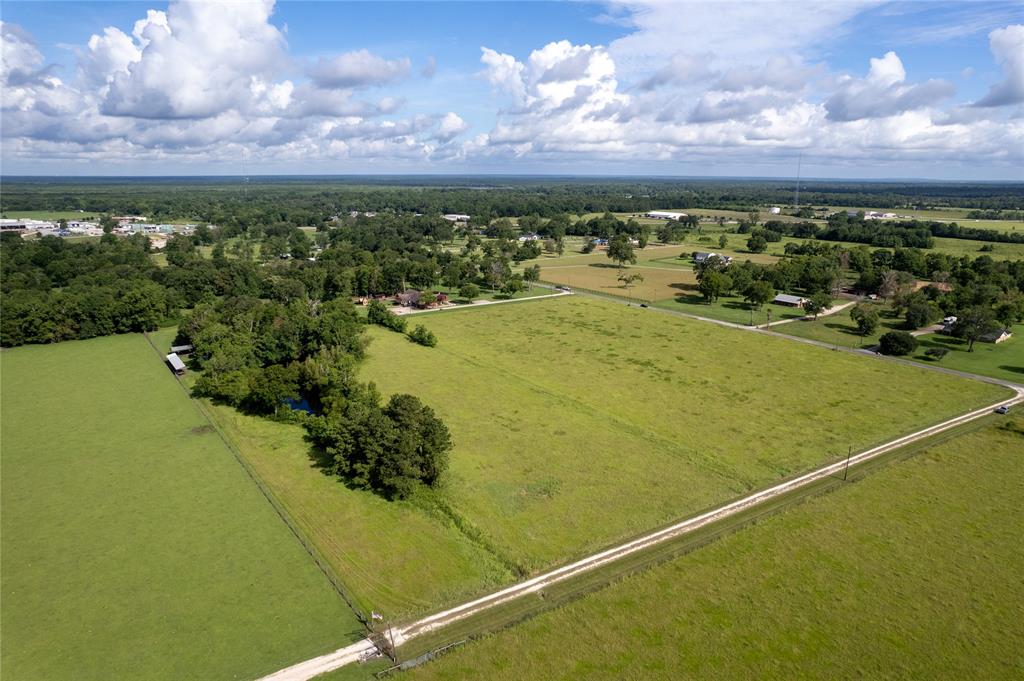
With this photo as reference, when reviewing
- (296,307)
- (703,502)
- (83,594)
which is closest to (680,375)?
(703,502)

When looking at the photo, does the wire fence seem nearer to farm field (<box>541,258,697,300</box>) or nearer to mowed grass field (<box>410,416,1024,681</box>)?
farm field (<box>541,258,697,300</box>)

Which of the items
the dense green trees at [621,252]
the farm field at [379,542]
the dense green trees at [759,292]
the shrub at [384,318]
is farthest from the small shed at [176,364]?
the dense green trees at [621,252]

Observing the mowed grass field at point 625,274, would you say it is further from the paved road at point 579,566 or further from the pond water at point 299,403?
the pond water at point 299,403

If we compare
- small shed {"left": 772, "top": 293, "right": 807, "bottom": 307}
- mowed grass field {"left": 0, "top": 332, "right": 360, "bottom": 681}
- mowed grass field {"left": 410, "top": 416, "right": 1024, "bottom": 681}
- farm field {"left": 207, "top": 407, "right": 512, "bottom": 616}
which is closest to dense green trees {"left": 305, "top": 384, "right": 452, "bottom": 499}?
farm field {"left": 207, "top": 407, "right": 512, "bottom": 616}

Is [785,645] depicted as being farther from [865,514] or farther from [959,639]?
[865,514]

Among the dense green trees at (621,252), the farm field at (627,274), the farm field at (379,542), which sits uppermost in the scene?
the dense green trees at (621,252)

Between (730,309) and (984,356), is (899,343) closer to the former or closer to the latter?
(984,356)

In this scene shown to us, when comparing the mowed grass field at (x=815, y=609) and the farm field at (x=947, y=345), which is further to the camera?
Result: the farm field at (x=947, y=345)
